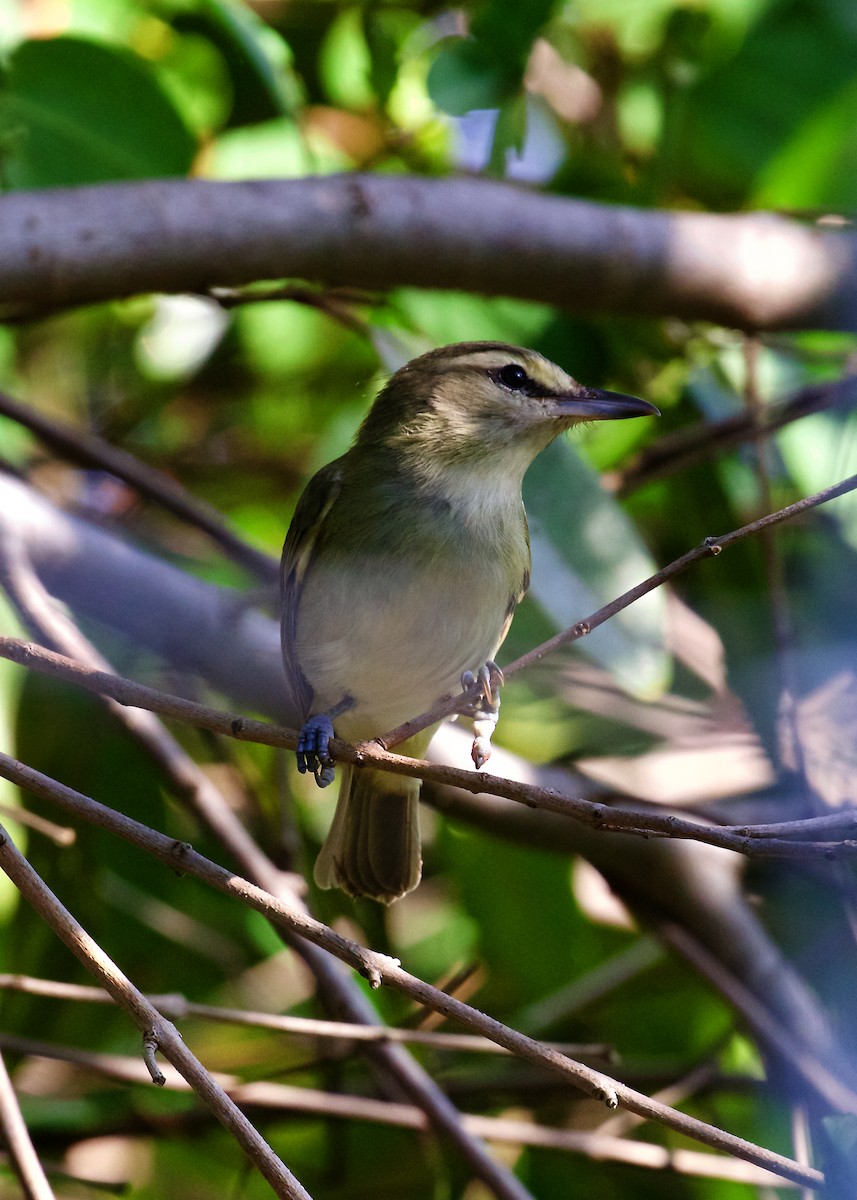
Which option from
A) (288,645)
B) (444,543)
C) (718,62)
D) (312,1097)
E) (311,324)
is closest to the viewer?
(444,543)

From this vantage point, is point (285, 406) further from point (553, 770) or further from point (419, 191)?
point (553, 770)

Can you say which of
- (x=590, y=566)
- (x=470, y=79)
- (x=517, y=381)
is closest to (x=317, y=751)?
(x=590, y=566)

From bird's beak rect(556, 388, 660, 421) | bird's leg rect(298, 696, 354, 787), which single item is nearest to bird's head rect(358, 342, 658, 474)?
bird's beak rect(556, 388, 660, 421)

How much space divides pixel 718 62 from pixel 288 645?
79.0 inches

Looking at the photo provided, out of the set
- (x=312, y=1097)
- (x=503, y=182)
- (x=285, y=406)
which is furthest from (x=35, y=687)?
(x=503, y=182)

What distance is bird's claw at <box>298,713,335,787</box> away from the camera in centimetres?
199

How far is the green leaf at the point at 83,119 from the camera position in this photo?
3068mm

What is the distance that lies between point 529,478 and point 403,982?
157 cm

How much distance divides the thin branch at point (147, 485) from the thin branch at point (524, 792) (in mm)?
1548

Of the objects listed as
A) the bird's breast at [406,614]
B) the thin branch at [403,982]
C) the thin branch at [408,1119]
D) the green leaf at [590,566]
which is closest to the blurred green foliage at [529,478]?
the green leaf at [590,566]

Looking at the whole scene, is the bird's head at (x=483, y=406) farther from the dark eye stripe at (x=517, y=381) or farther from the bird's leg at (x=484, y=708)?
the bird's leg at (x=484, y=708)

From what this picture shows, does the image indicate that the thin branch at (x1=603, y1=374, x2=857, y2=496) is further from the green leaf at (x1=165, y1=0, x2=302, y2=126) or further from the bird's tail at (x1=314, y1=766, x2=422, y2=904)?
the green leaf at (x1=165, y1=0, x2=302, y2=126)

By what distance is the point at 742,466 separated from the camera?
3.47m

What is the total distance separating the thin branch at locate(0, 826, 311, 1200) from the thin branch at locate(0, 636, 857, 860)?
199 mm
